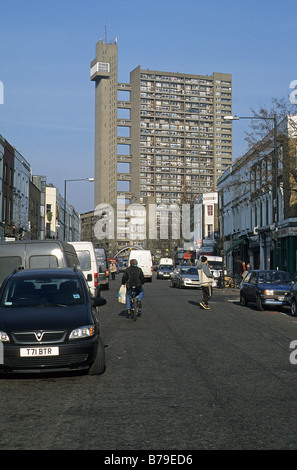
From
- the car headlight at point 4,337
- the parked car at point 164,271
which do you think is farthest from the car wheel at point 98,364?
the parked car at point 164,271

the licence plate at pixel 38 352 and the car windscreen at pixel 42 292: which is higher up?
the car windscreen at pixel 42 292

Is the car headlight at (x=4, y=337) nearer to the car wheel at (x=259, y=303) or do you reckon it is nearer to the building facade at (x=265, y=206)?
the car wheel at (x=259, y=303)

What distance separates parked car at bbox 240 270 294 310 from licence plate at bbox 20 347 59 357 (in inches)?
A: 508

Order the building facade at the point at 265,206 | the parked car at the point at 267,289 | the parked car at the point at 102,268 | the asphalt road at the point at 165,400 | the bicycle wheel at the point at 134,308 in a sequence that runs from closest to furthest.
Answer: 1. the asphalt road at the point at 165,400
2. the bicycle wheel at the point at 134,308
3. the parked car at the point at 267,289
4. the parked car at the point at 102,268
5. the building facade at the point at 265,206

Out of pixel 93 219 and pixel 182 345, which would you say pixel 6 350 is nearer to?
pixel 182 345

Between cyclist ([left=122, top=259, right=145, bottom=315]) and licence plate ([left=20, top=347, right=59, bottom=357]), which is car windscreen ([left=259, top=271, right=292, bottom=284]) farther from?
licence plate ([left=20, top=347, right=59, bottom=357])

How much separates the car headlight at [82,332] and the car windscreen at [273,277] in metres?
14.3

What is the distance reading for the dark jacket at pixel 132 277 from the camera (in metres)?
16.8

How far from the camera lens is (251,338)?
12.8 m

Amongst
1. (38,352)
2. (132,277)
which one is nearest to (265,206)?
(132,277)

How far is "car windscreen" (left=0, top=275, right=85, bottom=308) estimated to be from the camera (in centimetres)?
895

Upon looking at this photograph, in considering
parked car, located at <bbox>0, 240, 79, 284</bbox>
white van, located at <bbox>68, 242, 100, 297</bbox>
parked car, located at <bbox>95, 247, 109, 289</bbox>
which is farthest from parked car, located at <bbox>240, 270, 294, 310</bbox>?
parked car, located at <bbox>95, 247, 109, 289</bbox>

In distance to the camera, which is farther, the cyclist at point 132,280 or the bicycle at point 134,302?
the cyclist at point 132,280
